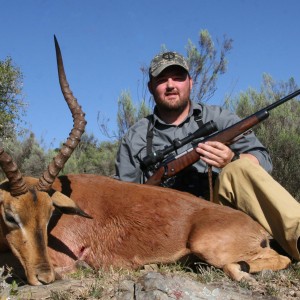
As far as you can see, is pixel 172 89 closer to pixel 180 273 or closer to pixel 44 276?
pixel 180 273

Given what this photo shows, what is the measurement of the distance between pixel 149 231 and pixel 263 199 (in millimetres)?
1292

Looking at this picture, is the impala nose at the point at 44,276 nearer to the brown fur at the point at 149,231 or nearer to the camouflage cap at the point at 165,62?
the brown fur at the point at 149,231

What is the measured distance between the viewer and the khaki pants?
16.3 ft

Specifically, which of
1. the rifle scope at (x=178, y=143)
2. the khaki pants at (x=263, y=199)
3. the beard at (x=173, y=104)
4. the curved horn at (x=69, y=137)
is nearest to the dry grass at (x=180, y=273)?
the khaki pants at (x=263, y=199)

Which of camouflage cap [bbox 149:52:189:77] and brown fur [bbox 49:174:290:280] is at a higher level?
camouflage cap [bbox 149:52:189:77]

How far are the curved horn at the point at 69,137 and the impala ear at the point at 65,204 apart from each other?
14 cm

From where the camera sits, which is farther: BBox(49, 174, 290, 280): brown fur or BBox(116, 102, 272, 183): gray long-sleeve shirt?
BBox(116, 102, 272, 183): gray long-sleeve shirt

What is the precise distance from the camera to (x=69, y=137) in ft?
17.0

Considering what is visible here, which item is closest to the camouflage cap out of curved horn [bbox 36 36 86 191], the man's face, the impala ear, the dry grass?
the man's face

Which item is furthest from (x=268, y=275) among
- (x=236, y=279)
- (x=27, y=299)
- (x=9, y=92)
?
(x=9, y=92)

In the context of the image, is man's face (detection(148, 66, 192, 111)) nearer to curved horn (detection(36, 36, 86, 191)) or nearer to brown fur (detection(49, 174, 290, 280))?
brown fur (detection(49, 174, 290, 280))

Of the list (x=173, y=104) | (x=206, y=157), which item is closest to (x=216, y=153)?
(x=206, y=157)

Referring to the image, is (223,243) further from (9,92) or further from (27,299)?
(9,92)

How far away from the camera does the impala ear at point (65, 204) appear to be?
16.3 ft
